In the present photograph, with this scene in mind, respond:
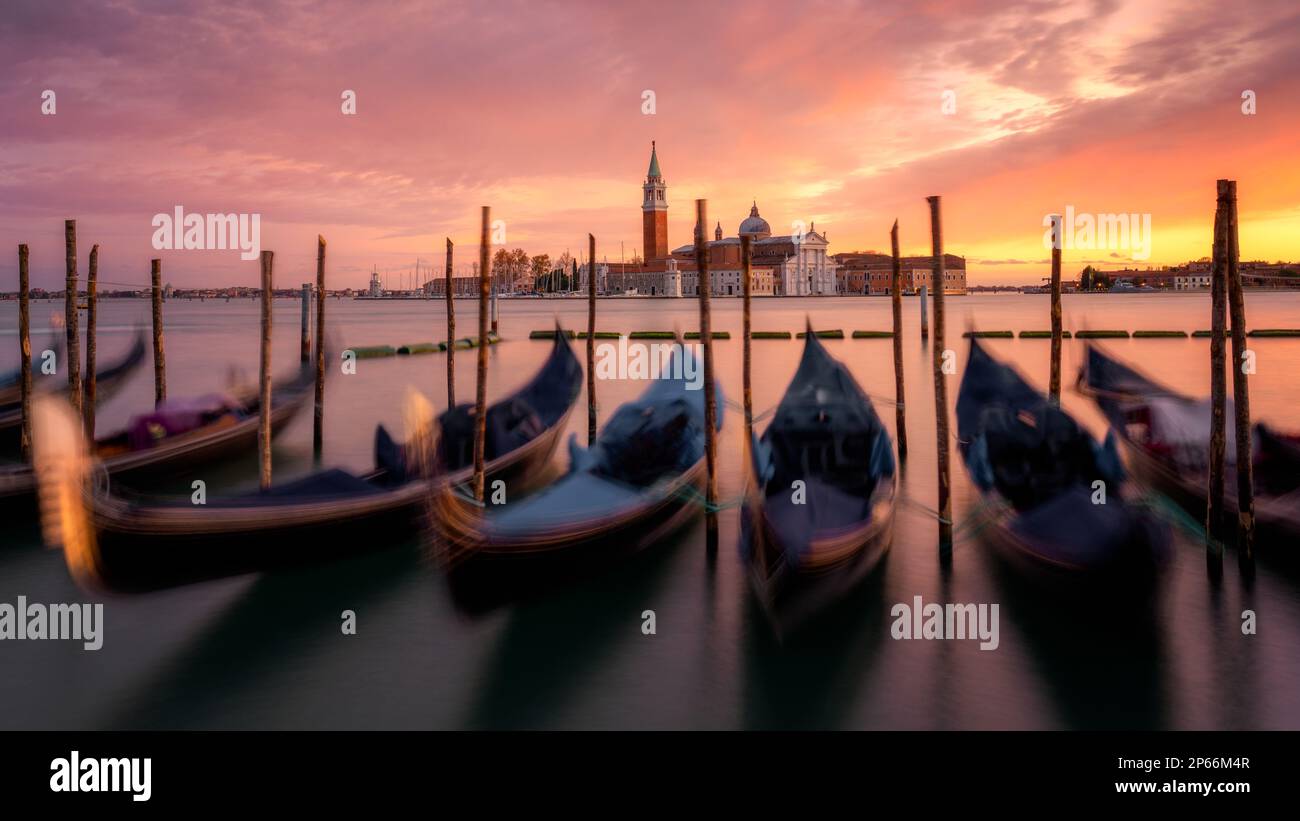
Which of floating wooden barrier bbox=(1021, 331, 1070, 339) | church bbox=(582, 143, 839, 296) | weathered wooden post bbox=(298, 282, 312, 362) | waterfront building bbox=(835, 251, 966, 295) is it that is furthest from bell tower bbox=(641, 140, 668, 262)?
weathered wooden post bbox=(298, 282, 312, 362)

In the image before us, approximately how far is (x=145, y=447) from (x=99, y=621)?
12.2ft

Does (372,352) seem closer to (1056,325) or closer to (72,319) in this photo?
(72,319)

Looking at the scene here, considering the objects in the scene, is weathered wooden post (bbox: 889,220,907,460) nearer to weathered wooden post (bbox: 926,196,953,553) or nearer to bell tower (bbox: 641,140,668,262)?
weathered wooden post (bbox: 926,196,953,553)

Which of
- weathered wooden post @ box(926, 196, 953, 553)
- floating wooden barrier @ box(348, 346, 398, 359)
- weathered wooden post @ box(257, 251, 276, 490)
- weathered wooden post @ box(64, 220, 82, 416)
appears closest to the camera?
weathered wooden post @ box(926, 196, 953, 553)

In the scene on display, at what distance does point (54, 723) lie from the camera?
17.2 feet

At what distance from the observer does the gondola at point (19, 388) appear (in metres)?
11.7

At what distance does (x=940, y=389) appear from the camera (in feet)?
26.0

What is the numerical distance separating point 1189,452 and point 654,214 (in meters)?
112

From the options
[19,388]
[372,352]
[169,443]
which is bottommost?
[169,443]

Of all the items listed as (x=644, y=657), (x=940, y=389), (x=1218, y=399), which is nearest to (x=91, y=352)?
(x=644, y=657)

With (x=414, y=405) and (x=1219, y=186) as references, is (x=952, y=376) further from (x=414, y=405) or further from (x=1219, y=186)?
(x=414, y=405)

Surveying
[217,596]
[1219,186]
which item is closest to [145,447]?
[217,596]

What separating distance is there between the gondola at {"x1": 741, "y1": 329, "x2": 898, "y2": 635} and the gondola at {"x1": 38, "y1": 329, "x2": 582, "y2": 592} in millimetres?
2366

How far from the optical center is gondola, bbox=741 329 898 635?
601 cm
